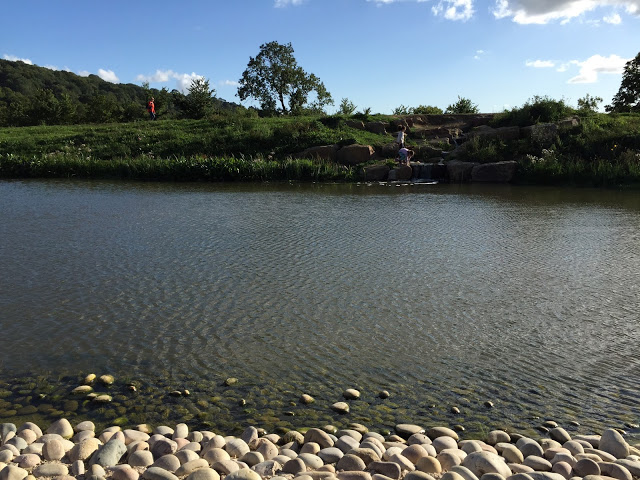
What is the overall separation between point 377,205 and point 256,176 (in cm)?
869

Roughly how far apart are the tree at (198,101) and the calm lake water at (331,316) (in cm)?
2723

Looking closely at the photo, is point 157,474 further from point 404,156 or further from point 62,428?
point 404,156

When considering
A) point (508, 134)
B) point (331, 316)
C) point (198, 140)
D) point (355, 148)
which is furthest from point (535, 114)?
point (331, 316)

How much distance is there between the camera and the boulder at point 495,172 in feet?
72.2

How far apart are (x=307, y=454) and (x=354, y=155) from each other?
72.8 feet

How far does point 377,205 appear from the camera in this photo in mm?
15898

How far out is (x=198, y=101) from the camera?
1528 inches

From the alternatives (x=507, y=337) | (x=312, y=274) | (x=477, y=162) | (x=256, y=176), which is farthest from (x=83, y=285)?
(x=477, y=162)

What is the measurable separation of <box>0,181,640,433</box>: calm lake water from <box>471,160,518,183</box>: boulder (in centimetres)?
939

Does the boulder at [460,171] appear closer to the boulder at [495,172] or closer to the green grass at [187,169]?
the boulder at [495,172]

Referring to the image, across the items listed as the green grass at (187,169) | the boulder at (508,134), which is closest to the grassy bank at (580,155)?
the boulder at (508,134)

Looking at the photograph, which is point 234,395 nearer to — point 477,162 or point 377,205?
point 377,205

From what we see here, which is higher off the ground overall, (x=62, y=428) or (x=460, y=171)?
(x=460, y=171)

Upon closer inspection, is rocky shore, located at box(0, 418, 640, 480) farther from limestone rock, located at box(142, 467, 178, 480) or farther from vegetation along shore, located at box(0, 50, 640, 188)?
vegetation along shore, located at box(0, 50, 640, 188)
